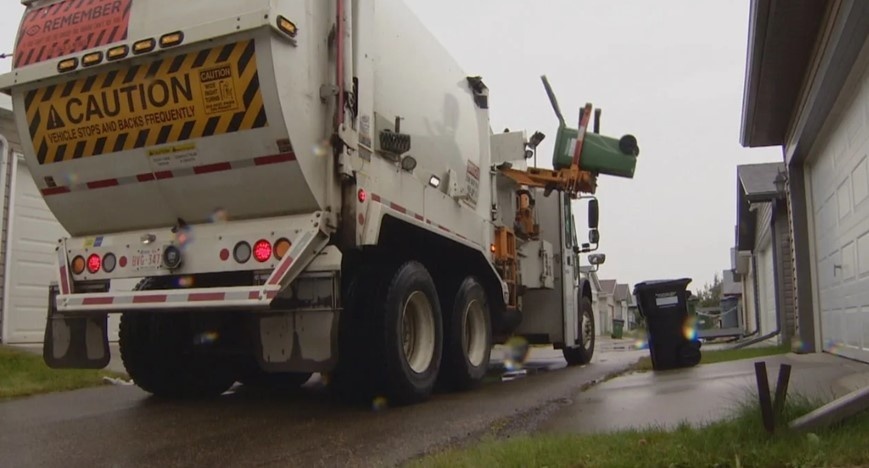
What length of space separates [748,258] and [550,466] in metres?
24.9

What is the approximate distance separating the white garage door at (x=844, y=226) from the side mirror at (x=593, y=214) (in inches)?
108

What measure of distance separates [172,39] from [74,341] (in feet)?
8.41

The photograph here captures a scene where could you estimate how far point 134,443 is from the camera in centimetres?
498

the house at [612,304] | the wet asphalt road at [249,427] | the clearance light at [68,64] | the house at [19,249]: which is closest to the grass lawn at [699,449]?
the wet asphalt road at [249,427]

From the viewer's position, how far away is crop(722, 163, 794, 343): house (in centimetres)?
1490

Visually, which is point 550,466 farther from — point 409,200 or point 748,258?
point 748,258

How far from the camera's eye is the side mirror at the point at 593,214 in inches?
416

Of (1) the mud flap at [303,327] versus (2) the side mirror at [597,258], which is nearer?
(1) the mud flap at [303,327]

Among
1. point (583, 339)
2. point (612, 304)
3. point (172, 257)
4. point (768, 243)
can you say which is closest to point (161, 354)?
point (172, 257)

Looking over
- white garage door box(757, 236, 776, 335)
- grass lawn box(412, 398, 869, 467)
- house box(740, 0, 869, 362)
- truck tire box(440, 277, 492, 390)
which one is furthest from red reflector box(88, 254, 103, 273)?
white garage door box(757, 236, 776, 335)

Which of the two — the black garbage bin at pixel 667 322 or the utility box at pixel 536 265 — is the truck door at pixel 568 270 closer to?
the utility box at pixel 536 265

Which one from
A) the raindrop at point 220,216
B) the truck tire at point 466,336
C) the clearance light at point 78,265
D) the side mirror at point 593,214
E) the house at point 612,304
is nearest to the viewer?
the raindrop at point 220,216

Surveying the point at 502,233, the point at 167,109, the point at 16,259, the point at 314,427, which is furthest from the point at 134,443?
the point at 16,259

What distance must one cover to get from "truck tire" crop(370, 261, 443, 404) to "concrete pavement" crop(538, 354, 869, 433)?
49.6 inches
